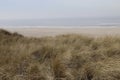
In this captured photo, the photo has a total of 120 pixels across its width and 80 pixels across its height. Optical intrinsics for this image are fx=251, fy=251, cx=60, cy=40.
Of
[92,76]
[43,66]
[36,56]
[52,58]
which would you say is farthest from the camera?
[36,56]

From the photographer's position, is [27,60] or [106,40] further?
[106,40]

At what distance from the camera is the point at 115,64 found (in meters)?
4.99

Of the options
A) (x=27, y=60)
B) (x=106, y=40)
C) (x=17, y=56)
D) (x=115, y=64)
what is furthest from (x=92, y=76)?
(x=106, y=40)

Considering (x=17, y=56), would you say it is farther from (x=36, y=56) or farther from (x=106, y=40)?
(x=106, y=40)

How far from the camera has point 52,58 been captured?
18.1ft

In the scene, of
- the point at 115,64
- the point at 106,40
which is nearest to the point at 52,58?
the point at 115,64

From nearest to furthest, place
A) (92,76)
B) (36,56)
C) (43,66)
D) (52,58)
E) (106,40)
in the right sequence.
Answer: (92,76)
(43,66)
(52,58)
(36,56)
(106,40)

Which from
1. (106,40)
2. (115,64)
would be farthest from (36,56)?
(106,40)

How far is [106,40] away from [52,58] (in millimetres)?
2749

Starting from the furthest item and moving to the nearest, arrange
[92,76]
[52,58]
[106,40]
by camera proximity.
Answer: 1. [106,40]
2. [52,58]
3. [92,76]

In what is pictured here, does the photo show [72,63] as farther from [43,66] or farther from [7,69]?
[7,69]

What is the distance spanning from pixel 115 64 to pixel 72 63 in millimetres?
911

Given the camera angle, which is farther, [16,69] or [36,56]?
[36,56]

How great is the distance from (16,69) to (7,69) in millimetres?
183
